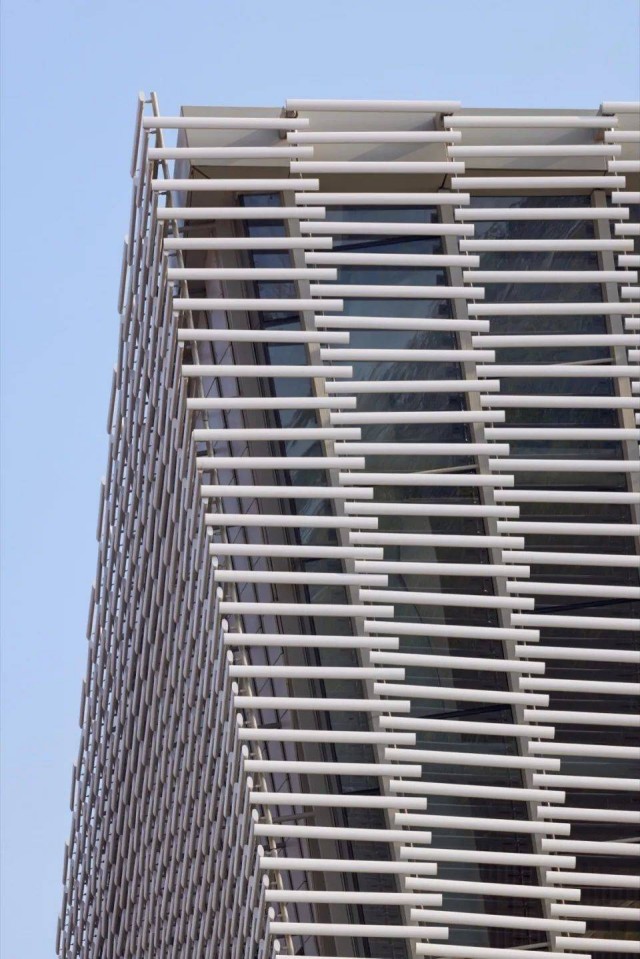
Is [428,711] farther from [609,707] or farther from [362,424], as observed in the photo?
[362,424]

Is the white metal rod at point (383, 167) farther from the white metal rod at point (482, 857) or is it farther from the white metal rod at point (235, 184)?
the white metal rod at point (482, 857)

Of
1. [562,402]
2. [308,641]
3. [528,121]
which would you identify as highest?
[528,121]

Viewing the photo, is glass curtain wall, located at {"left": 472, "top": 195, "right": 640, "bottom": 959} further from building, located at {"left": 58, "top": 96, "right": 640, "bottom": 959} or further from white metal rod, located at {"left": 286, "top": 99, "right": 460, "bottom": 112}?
white metal rod, located at {"left": 286, "top": 99, "right": 460, "bottom": 112}

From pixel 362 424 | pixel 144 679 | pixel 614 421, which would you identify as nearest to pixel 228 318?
pixel 362 424

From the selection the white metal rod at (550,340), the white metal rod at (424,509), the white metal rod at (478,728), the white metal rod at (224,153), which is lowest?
the white metal rod at (478,728)

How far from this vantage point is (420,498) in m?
15.8

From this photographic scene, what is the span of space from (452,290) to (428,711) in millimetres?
3992

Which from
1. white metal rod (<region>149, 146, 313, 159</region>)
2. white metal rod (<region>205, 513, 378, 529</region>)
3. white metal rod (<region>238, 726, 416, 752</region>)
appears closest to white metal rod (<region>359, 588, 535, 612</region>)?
white metal rod (<region>205, 513, 378, 529</region>)

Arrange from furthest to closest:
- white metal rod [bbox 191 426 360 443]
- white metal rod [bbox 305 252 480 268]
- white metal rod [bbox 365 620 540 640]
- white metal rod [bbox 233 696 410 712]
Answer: white metal rod [bbox 305 252 480 268]
white metal rod [bbox 191 426 360 443]
white metal rod [bbox 365 620 540 640]
white metal rod [bbox 233 696 410 712]

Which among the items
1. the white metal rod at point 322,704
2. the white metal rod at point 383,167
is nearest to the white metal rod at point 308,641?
the white metal rod at point 322,704

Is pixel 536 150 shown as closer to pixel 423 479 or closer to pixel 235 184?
pixel 235 184

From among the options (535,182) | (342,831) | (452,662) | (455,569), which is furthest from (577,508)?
(342,831)

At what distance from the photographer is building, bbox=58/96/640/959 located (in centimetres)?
1517

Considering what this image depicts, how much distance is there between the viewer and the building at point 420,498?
1517cm
